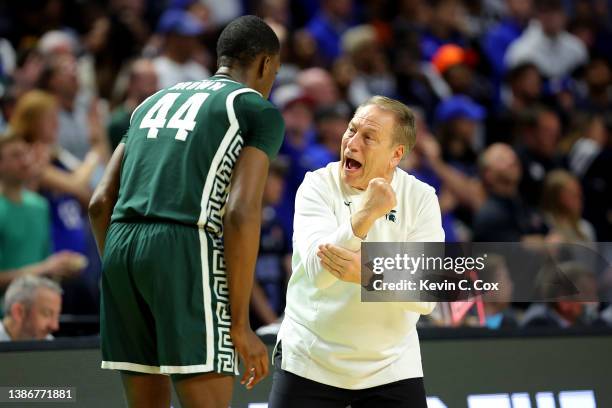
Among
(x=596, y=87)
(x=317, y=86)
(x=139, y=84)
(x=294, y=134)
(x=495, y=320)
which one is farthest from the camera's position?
(x=596, y=87)

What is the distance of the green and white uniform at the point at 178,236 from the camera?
3.51 meters

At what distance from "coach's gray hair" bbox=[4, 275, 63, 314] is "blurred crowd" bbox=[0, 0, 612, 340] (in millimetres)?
721

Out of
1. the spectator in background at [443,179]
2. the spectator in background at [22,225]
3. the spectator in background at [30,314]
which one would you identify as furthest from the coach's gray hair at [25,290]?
the spectator in background at [443,179]

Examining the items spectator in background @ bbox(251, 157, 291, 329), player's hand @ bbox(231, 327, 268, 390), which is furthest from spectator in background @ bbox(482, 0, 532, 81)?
player's hand @ bbox(231, 327, 268, 390)

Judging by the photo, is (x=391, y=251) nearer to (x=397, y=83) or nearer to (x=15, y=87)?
(x=15, y=87)

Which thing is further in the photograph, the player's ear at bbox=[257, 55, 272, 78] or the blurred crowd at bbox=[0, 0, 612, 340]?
the blurred crowd at bbox=[0, 0, 612, 340]

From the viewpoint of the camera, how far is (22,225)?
6754 millimetres

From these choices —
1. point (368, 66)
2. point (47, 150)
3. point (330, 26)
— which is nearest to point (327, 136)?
point (368, 66)

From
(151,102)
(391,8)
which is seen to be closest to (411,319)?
(151,102)

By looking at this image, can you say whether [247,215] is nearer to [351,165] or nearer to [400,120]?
[351,165]

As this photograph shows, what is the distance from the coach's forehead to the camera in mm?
3836

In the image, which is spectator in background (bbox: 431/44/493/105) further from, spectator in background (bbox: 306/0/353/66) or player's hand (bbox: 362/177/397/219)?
player's hand (bbox: 362/177/397/219)

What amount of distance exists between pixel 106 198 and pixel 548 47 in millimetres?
8599

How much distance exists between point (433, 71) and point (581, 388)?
19.6 feet
